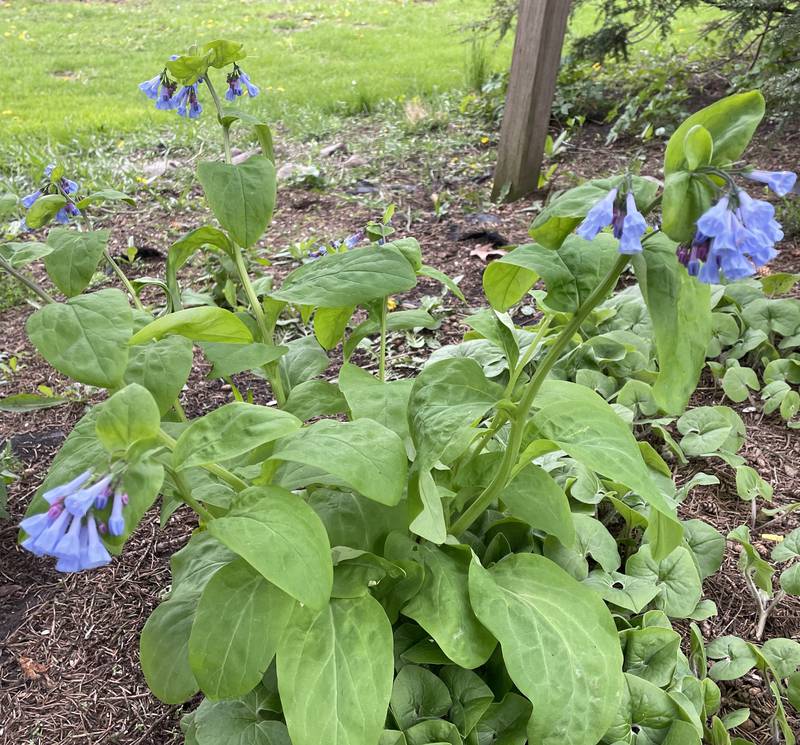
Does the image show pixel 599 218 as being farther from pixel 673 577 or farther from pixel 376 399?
pixel 673 577

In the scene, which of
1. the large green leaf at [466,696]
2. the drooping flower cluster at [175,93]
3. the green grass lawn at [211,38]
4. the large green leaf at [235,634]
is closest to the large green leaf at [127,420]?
the large green leaf at [235,634]

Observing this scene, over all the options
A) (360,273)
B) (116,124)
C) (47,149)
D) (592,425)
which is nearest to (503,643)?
(592,425)

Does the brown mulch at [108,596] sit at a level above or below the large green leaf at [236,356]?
below

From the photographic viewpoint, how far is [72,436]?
1378 millimetres

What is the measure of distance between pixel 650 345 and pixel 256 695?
1833 mm

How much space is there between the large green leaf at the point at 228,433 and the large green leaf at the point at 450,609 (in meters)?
0.52

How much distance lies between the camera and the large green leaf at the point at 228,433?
3.81 ft

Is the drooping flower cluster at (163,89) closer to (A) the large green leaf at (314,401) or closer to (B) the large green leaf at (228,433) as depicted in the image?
(A) the large green leaf at (314,401)

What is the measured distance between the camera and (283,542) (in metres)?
1.15

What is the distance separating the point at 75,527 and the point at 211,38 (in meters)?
9.70

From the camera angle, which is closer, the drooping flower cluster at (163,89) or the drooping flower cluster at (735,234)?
the drooping flower cluster at (735,234)

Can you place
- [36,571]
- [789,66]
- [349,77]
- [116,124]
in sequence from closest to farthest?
[36,571] < [789,66] < [116,124] < [349,77]

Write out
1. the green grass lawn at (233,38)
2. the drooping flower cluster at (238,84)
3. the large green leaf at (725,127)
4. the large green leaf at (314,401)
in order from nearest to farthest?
1. the large green leaf at (725,127)
2. the large green leaf at (314,401)
3. the drooping flower cluster at (238,84)
4. the green grass lawn at (233,38)

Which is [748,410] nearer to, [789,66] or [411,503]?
[411,503]
